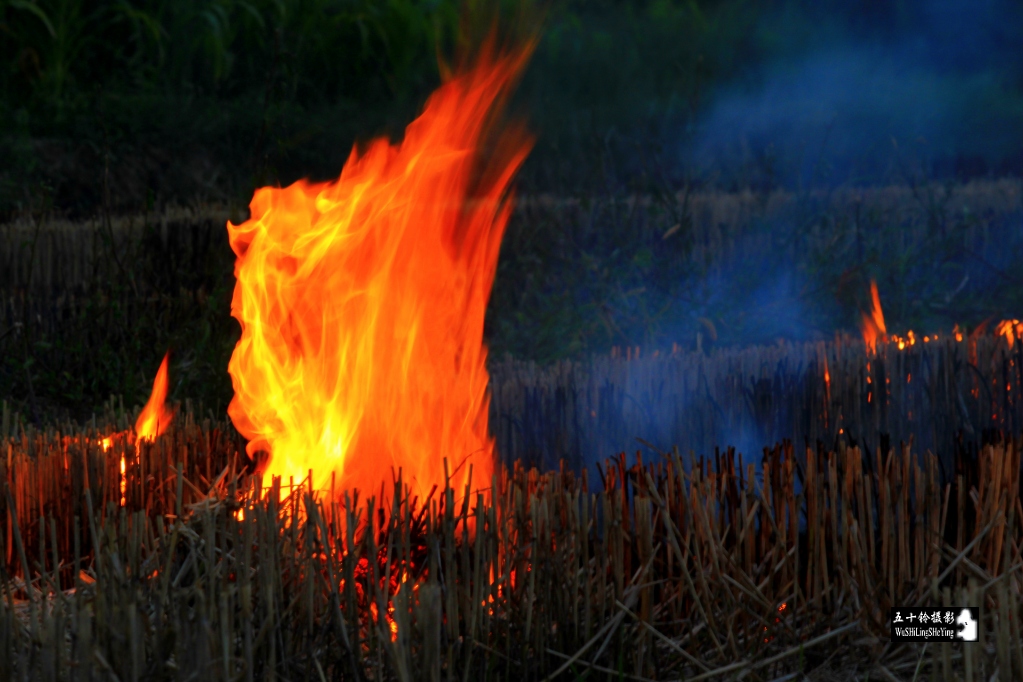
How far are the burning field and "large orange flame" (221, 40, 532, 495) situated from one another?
0.04 feet

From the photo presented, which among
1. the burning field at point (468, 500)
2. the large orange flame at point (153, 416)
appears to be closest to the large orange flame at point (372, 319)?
the burning field at point (468, 500)

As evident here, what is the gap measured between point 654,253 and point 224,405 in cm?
413

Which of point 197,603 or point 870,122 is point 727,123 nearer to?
point 870,122

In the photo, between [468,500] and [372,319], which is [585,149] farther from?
[468,500]

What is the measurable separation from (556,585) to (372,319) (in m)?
1.69

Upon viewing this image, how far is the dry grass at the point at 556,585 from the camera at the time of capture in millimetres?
2904

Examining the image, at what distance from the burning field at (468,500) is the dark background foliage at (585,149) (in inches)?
87.0

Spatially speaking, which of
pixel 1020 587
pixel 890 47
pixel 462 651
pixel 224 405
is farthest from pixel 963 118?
pixel 462 651

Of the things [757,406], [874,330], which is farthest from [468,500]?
[874,330]

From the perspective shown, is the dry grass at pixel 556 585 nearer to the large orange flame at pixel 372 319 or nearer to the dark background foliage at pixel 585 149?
the large orange flame at pixel 372 319

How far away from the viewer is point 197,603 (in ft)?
9.25

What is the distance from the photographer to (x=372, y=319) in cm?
460

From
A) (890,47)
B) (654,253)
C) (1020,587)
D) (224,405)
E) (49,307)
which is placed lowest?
(1020,587)

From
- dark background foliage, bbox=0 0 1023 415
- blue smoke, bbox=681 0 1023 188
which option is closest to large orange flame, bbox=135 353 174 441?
dark background foliage, bbox=0 0 1023 415
